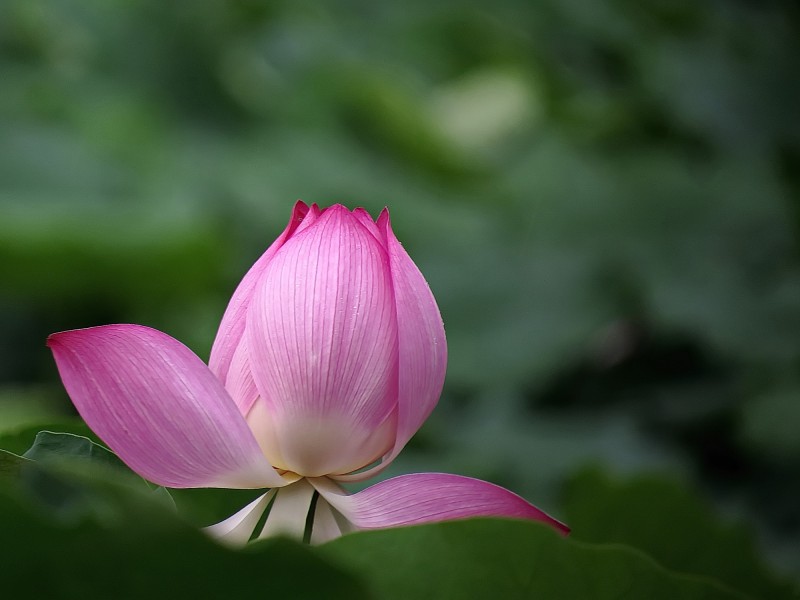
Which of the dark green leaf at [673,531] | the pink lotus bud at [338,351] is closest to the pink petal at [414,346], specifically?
the pink lotus bud at [338,351]

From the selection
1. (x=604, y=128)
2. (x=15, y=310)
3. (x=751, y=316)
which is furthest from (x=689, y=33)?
(x=15, y=310)

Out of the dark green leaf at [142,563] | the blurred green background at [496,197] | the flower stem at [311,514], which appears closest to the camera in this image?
the dark green leaf at [142,563]

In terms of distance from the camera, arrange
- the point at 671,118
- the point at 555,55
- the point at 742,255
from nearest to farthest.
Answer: the point at 742,255
the point at 671,118
the point at 555,55

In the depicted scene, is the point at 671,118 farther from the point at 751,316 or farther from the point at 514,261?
the point at 751,316

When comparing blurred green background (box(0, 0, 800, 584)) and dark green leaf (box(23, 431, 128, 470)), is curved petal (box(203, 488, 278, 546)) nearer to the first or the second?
dark green leaf (box(23, 431, 128, 470))

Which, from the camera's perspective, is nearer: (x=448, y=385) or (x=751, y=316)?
(x=751, y=316)

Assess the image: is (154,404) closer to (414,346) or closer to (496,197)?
(414,346)

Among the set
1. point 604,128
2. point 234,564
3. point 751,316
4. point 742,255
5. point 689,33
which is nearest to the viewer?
point 234,564

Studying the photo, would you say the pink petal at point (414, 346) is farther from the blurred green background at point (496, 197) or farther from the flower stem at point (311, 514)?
the blurred green background at point (496, 197)
